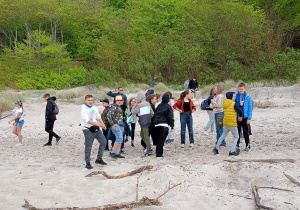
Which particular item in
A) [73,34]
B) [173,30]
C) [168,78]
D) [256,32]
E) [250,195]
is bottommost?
[250,195]

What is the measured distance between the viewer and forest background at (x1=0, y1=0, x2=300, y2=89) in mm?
28891

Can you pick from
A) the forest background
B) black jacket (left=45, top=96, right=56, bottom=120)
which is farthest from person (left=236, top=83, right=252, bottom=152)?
the forest background

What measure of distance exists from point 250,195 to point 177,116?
1019 cm

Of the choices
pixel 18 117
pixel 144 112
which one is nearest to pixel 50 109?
pixel 18 117

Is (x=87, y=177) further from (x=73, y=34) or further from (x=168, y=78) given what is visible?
(x=73, y=34)

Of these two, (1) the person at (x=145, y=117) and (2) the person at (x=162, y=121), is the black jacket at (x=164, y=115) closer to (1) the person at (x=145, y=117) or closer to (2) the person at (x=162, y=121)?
(2) the person at (x=162, y=121)

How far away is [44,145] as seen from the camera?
1027 centimetres

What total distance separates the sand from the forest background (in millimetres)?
17087

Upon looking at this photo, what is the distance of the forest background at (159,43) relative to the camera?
2889 centimetres

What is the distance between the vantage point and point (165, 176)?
18.7ft

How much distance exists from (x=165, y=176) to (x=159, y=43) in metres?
30.9

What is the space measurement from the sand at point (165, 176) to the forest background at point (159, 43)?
17087 millimetres

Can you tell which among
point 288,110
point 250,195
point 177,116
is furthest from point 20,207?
point 288,110

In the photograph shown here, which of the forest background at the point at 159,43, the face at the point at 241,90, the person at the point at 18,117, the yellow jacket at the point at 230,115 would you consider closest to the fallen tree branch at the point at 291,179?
the yellow jacket at the point at 230,115
